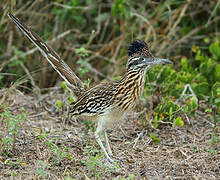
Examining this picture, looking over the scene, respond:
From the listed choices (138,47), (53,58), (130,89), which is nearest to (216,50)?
(138,47)

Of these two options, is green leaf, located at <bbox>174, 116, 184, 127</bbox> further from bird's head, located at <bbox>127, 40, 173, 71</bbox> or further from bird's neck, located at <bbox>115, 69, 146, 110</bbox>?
bird's head, located at <bbox>127, 40, 173, 71</bbox>

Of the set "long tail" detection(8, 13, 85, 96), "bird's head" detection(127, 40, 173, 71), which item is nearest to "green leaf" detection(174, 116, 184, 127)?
"bird's head" detection(127, 40, 173, 71)

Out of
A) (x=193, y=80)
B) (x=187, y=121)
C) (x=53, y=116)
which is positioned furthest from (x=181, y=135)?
(x=53, y=116)

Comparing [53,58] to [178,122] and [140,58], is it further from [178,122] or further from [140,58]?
[178,122]

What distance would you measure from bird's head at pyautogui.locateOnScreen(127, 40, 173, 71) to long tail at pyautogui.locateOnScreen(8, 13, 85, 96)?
846 millimetres

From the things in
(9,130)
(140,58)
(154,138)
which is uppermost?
(140,58)

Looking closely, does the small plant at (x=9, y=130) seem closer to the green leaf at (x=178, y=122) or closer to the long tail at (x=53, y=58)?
the long tail at (x=53, y=58)

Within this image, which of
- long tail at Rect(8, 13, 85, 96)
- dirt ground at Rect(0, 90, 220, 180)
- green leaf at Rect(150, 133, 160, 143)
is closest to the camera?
dirt ground at Rect(0, 90, 220, 180)

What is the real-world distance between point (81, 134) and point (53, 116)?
2.64ft

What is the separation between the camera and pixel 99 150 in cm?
493

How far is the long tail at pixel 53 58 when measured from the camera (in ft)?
16.5

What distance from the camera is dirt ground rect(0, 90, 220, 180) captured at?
14.2ft

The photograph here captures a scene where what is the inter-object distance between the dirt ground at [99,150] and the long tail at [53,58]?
633mm

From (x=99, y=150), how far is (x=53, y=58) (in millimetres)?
1290
